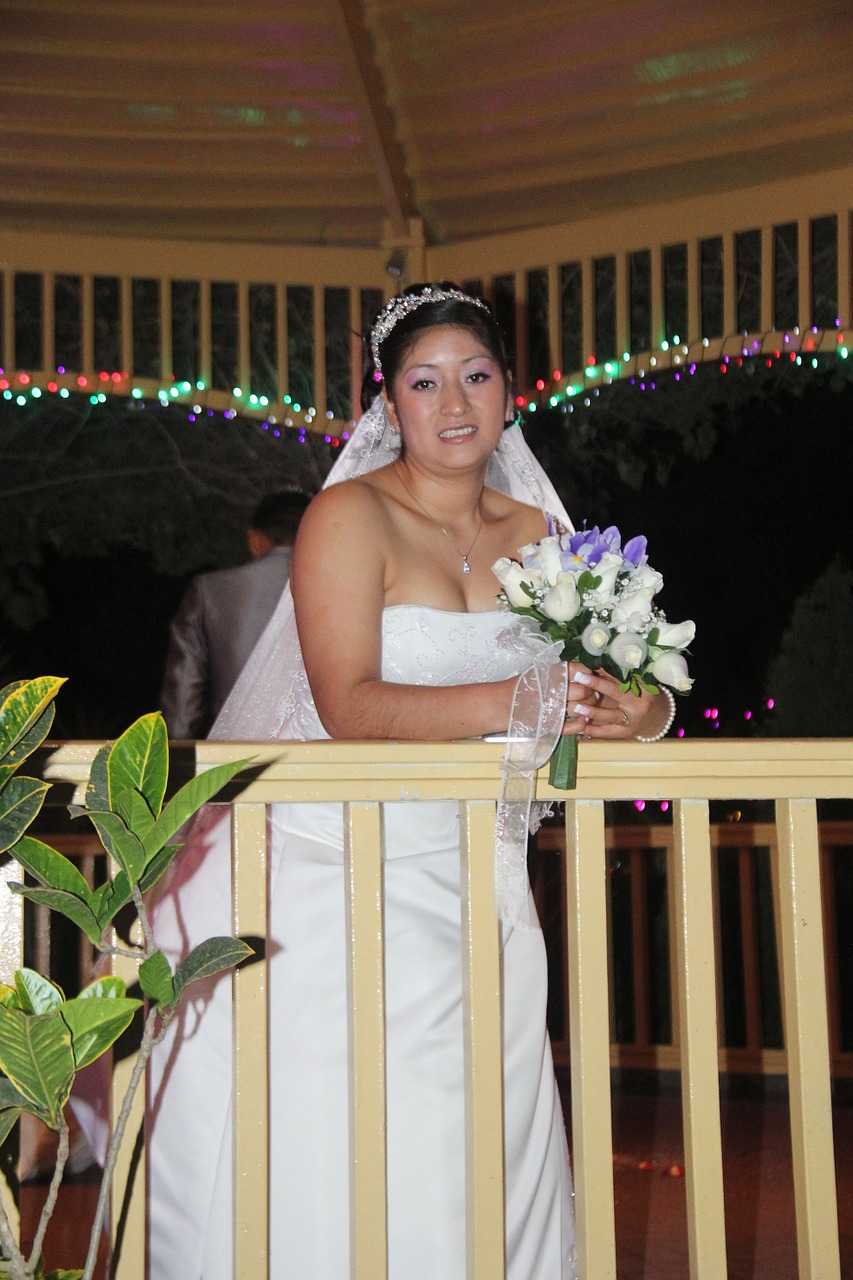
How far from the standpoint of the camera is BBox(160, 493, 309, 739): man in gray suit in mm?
4730

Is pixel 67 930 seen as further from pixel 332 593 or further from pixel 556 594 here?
pixel 556 594

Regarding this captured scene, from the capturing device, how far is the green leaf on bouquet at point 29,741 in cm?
174

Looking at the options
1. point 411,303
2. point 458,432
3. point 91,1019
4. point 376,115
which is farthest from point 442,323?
point 376,115

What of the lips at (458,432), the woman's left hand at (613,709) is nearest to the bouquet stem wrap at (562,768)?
the woman's left hand at (613,709)

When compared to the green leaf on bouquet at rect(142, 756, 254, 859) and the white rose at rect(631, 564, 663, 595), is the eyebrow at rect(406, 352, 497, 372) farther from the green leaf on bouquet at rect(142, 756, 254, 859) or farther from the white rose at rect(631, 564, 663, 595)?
the green leaf on bouquet at rect(142, 756, 254, 859)

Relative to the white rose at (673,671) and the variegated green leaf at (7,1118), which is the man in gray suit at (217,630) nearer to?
the white rose at (673,671)

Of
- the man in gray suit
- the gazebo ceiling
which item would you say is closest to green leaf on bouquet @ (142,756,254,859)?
the man in gray suit

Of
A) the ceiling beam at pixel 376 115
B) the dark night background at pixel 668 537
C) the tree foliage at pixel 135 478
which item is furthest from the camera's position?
the dark night background at pixel 668 537

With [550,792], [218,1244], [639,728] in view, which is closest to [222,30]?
[639,728]

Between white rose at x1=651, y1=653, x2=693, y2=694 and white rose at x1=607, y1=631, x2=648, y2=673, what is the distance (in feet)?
0.10

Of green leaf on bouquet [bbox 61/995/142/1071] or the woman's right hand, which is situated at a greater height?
the woman's right hand

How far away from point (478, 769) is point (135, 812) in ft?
1.80

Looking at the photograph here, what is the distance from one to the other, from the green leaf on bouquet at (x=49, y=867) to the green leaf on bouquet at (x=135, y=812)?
0.32 feet

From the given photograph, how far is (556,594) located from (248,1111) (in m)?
0.87
